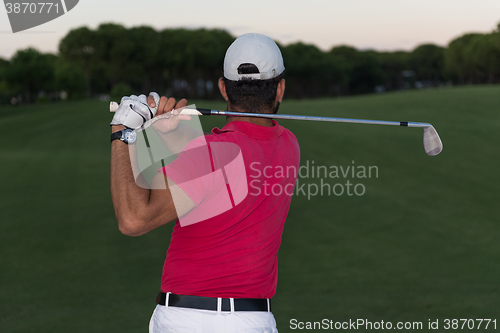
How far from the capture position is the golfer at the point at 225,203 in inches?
78.7

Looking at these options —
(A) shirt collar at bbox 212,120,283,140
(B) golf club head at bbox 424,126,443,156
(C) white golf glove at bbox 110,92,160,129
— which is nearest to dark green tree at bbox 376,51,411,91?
(B) golf club head at bbox 424,126,443,156

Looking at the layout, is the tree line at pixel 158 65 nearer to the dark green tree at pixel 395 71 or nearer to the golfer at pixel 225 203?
the dark green tree at pixel 395 71

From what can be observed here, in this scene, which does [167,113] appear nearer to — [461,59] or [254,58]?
[254,58]

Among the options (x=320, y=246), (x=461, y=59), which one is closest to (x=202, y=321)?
(x=320, y=246)

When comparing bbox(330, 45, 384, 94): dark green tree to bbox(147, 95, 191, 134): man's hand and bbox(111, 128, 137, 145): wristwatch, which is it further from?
bbox(111, 128, 137, 145): wristwatch

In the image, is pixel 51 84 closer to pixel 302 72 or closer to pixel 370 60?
pixel 302 72

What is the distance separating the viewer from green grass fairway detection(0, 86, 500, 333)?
616 cm

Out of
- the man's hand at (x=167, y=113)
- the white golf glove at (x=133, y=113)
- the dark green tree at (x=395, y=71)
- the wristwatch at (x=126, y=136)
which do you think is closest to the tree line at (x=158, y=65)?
the dark green tree at (x=395, y=71)

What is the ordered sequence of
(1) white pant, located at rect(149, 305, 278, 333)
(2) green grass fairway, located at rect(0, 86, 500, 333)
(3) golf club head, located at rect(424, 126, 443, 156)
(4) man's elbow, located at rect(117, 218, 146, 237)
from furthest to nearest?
(2) green grass fairway, located at rect(0, 86, 500, 333), (3) golf club head, located at rect(424, 126, 443, 156), (1) white pant, located at rect(149, 305, 278, 333), (4) man's elbow, located at rect(117, 218, 146, 237)

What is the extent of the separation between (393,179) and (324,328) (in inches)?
330

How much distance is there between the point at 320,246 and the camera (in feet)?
28.1

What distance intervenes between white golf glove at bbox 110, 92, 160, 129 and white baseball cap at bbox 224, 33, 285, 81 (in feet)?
1.33

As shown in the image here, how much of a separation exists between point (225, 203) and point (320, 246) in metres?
6.67

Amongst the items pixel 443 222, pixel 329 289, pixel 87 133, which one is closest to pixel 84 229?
pixel 329 289
